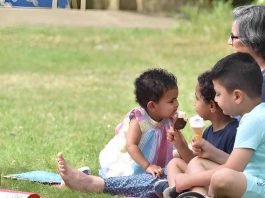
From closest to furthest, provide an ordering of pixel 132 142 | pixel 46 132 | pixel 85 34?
pixel 132 142 → pixel 46 132 → pixel 85 34

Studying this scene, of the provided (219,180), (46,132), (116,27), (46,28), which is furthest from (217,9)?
(219,180)

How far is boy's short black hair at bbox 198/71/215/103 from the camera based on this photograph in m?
4.74

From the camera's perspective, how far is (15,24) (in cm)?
1490

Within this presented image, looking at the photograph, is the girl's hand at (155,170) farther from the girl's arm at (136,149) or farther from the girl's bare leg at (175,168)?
the girl's bare leg at (175,168)

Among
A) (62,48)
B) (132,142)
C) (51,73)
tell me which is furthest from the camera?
(62,48)

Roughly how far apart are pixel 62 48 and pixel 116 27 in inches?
90.3

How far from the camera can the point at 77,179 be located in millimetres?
4941

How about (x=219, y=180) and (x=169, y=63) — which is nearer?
(x=219, y=180)

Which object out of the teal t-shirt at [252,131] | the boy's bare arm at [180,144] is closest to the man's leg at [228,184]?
the teal t-shirt at [252,131]

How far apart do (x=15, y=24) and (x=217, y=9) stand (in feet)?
11.8

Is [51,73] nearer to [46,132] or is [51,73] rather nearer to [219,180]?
[46,132]

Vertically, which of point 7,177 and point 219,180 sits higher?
point 219,180

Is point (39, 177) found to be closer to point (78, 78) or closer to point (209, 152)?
point (209, 152)

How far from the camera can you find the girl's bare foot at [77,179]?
4.90m
